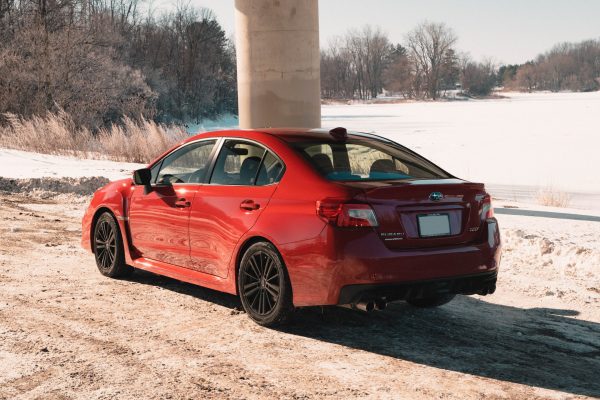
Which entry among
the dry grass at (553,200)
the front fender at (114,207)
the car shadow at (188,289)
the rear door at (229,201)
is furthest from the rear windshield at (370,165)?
the dry grass at (553,200)

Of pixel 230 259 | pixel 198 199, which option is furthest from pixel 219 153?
pixel 230 259

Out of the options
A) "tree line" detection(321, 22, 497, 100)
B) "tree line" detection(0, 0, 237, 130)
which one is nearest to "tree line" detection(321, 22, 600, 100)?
"tree line" detection(321, 22, 497, 100)

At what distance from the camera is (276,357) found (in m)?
5.39

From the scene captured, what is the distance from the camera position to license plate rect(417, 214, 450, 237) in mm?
5633

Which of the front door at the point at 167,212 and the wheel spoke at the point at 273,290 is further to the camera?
the front door at the point at 167,212

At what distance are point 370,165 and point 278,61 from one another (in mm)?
6865

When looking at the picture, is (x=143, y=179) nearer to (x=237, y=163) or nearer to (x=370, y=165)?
(x=237, y=163)

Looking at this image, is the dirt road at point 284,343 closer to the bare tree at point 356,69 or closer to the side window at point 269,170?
the side window at point 269,170

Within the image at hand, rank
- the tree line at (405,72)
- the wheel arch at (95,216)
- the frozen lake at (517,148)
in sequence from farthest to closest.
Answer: the tree line at (405,72), the frozen lake at (517,148), the wheel arch at (95,216)

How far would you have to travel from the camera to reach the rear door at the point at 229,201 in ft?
20.2

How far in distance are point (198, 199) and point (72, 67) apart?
29905 mm

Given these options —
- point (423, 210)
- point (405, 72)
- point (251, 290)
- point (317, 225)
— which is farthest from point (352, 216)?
point (405, 72)

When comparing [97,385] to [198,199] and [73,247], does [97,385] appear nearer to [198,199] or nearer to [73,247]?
[198,199]

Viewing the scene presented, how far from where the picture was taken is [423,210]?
5.64m
